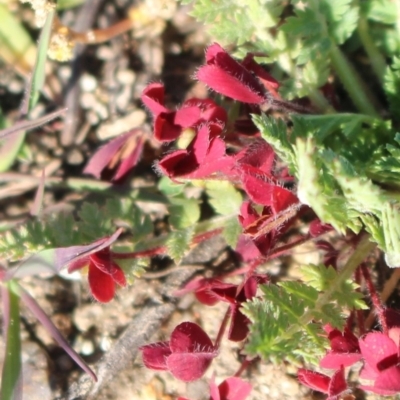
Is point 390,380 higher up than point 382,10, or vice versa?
point 382,10

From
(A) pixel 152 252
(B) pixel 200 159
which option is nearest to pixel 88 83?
(A) pixel 152 252

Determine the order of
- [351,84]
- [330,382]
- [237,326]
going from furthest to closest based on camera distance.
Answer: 1. [351,84]
2. [237,326]
3. [330,382]

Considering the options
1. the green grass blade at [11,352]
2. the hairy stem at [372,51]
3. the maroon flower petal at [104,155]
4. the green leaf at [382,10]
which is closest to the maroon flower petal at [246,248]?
the maroon flower petal at [104,155]

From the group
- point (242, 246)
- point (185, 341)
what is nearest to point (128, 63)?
point (242, 246)

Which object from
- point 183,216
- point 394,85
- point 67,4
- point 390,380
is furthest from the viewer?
point 67,4

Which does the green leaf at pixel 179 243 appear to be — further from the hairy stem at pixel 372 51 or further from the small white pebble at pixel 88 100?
the hairy stem at pixel 372 51

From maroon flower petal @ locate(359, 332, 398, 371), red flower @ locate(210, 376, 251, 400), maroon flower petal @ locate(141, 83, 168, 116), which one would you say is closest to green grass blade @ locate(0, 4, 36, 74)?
maroon flower petal @ locate(141, 83, 168, 116)

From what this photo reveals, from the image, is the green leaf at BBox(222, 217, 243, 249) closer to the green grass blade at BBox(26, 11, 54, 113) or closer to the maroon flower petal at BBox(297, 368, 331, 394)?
the maroon flower petal at BBox(297, 368, 331, 394)

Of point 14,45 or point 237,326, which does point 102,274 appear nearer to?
point 237,326
